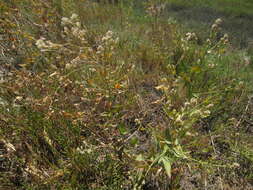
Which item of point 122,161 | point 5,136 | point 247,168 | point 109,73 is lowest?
point 247,168

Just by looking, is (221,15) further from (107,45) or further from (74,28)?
(74,28)

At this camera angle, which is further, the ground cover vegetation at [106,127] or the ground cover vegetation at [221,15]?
the ground cover vegetation at [221,15]

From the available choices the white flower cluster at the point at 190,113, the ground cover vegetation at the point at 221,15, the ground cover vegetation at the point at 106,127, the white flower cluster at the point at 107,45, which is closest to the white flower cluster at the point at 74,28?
the ground cover vegetation at the point at 106,127

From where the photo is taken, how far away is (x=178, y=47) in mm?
2299

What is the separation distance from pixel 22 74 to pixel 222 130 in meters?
1.68

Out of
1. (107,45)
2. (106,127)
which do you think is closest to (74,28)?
(107,45)

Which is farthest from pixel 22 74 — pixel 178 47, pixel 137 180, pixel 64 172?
pixel 178 47

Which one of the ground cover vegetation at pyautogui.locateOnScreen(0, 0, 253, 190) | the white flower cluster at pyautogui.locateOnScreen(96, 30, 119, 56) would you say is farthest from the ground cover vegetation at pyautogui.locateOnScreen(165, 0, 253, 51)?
the white flower cluster at pyautogui.locateOnScreen(96, 30, 119, 56)

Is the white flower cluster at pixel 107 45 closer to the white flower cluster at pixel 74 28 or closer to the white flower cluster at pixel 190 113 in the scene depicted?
the white flower cluster at pixel 74 28

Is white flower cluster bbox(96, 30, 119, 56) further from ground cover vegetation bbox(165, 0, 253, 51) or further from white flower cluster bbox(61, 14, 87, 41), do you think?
ground cover vegetation bbox(165, 0, 253, 51)

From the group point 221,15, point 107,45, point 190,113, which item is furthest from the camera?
point 221,15

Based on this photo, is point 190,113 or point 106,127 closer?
point 190,113

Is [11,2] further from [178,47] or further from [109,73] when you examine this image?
[178,47]

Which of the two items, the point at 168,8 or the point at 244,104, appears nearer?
the point at 244,104
